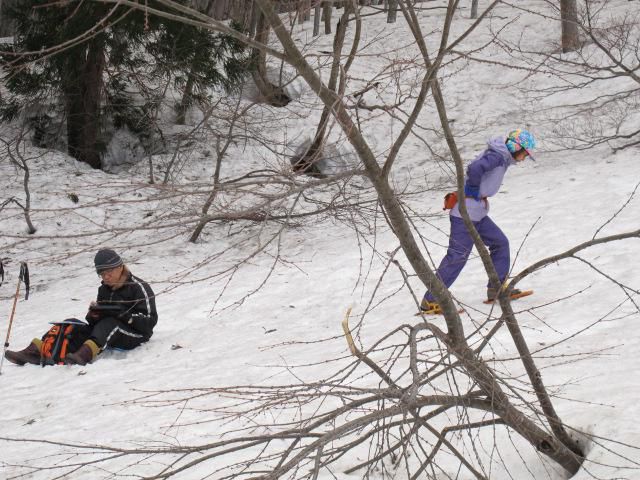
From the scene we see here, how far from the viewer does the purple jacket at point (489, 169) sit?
562 cm

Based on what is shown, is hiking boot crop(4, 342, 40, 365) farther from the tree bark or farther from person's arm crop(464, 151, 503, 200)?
the tree bark

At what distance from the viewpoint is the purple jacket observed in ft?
18.4

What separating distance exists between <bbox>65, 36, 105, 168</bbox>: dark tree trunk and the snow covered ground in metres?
0.46

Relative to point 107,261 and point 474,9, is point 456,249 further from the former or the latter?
point 474,9

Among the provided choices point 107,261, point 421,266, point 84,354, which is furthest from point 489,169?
point 84,354

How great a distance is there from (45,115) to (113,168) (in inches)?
65.9

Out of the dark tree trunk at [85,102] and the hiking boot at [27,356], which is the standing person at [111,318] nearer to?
the hiking boot at [27,356]

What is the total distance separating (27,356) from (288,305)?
2676 mm

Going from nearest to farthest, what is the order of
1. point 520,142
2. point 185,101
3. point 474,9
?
point 520,142
point 185,101
point 474,9

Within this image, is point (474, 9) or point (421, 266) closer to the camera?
point (421, 266)

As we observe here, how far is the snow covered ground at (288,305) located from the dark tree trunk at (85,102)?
1.50 ft

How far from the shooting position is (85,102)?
13281 mm

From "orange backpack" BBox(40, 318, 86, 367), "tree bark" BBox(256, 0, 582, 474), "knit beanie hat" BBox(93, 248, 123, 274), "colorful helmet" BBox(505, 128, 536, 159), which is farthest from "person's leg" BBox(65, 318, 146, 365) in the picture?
"tree bark" BBox(256, 0, 582, 474)

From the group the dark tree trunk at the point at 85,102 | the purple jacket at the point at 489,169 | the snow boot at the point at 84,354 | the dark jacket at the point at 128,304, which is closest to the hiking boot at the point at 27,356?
the snow boot at the point at 84,354
